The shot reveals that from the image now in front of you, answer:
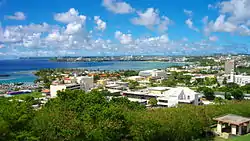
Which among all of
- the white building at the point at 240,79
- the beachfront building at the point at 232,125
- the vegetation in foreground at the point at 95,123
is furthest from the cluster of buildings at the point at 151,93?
the white building at the point at 240,79

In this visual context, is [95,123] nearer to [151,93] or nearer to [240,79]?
[151,93]

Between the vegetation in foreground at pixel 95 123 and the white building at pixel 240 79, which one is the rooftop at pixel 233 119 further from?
the white building at pixel 240 79

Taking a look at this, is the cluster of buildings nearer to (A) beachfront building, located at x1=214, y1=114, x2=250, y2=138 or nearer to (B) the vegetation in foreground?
(A) beachfront building, located at x1=214, y1=114, x2=250, y2=138

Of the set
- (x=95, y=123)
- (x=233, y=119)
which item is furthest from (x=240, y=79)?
(x=95, y=123)

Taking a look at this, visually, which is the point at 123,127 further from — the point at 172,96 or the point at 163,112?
the point at 172,96

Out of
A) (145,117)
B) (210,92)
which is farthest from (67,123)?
(210,92)

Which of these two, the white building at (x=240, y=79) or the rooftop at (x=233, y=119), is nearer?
the rooftop at (x=233, y=119)
